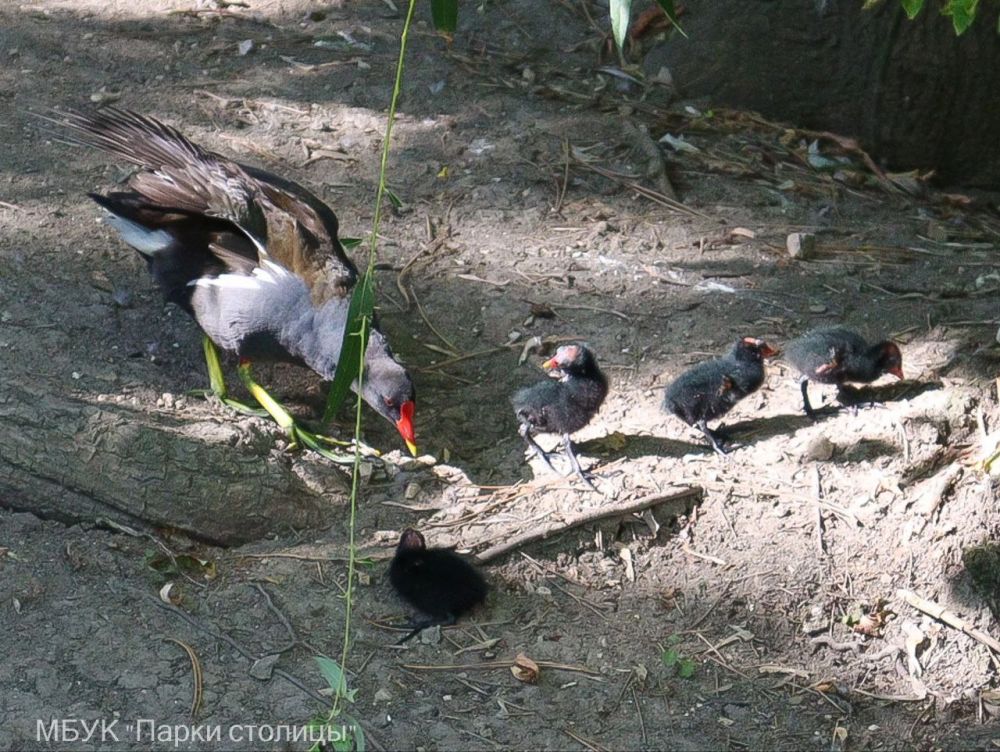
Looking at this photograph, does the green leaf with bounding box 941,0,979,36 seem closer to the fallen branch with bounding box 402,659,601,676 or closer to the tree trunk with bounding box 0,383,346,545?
the fallen branch with bounding box 402,659,601,676

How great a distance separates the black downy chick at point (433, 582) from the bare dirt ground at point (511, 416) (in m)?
0.09

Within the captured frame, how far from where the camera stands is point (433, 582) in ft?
12.8

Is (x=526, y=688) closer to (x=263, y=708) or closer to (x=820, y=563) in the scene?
(x=263, y=708)

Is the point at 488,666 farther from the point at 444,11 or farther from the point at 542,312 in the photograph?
the point at 444,11

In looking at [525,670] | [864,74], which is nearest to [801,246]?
[864,74]

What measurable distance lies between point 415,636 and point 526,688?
0.41 metres

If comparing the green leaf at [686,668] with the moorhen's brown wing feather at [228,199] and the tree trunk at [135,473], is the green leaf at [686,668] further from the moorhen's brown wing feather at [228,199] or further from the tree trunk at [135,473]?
the moorhen's brown wing feather at [228,199]

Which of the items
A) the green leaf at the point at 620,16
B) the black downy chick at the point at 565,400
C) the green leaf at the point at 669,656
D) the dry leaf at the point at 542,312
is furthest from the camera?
the dry leaf at the point at 542,312

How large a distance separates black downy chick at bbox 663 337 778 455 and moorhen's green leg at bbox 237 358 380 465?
48.6 inches

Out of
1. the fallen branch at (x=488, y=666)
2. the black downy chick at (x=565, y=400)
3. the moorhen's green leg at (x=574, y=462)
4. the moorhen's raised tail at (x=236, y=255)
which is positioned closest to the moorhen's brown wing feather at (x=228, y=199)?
the moorhen's raised tail at (x=236, y=255)

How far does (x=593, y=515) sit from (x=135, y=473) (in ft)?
5.28

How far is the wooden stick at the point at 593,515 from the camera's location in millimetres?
4207

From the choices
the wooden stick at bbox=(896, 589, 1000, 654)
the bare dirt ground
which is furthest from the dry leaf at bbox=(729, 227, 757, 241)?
the wooden stick at bbox=(896, 589, 1000, 654)

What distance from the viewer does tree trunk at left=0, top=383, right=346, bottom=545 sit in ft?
13.9
